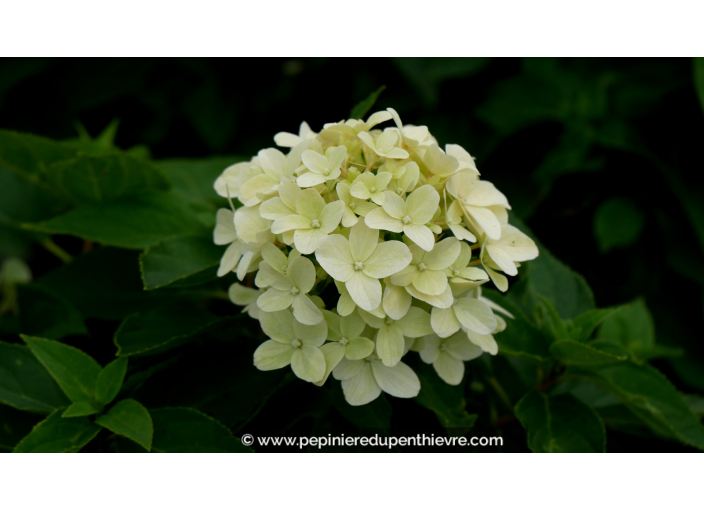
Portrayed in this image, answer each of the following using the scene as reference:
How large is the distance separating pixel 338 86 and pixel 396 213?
1.23 m

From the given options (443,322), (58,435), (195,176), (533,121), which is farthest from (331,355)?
(533,121)

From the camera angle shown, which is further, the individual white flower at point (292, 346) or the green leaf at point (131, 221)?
the green leaf at point (131, 221)

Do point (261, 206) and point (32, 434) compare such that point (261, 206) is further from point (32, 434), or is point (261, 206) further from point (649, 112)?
point (649, 112)

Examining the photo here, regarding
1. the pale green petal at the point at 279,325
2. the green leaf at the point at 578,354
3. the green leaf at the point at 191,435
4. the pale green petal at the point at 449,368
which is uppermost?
the green leaf at the point at 578,354

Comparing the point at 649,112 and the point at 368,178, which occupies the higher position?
the point at 649,112

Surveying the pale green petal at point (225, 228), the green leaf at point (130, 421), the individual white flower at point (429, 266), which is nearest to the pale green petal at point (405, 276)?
the individual white flower at point (429, 266)

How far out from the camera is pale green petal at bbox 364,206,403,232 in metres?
0.58

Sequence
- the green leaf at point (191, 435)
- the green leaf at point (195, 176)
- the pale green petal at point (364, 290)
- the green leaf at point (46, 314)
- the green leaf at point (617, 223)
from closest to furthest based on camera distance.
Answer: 1. the pale green petal at point (364, 290)
2. the green leaf at point (191, 435)
3. the green leaf at point (46, 314)
4. the green leaf at point (195, 176)
5. the green leaf at point (617, 223)

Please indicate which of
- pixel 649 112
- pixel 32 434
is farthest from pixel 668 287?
pixel 32 434

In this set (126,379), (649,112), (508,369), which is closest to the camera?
(126,379)

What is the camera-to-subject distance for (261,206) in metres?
0.62

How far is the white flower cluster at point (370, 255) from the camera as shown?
59cm

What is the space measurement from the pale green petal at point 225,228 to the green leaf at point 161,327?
99mm

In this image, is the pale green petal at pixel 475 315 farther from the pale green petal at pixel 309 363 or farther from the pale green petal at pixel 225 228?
the pale green petal at pixel 225 228
